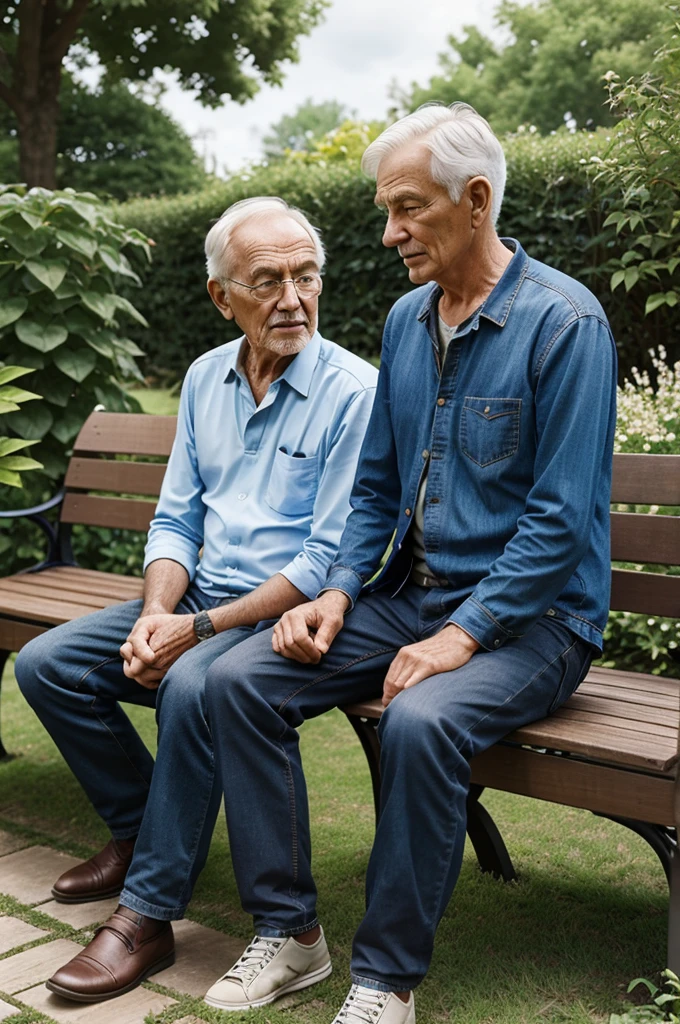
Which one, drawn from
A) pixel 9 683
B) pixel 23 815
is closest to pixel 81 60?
pixel 9 683

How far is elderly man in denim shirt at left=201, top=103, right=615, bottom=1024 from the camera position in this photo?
6.84 feet

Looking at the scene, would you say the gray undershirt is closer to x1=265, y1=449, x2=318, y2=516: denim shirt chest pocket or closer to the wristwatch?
x1=265, y1=449, x2=318, y2=516: denim shirt chest pocket

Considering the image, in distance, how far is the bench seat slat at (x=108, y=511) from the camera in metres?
3.81

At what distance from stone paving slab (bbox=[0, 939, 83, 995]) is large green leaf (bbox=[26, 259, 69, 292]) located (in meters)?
2.64

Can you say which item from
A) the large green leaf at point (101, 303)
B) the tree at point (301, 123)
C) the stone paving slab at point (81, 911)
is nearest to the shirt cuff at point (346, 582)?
the stone paving slab at point (81, 911)

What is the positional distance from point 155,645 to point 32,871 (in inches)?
33.3

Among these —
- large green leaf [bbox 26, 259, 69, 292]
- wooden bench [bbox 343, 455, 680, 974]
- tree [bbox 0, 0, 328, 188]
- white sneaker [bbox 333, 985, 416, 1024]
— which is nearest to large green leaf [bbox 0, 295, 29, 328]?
large green leaf [bbox 26, 259, 69, 292]

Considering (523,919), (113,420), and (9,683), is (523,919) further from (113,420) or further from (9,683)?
(9,683)

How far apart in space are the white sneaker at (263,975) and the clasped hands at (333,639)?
0.55 m

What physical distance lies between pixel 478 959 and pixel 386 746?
0.69 meters

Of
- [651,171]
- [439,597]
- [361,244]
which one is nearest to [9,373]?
[439,597]

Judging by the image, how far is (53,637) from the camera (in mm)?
2859

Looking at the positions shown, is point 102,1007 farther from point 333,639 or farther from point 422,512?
point 422,512

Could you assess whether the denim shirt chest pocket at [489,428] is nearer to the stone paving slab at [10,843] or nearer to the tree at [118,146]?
the stone paving slab at [10,843]
